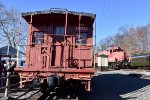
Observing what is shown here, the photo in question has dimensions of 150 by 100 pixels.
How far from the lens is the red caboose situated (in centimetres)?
1268

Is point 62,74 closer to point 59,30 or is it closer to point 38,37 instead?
point 38,37

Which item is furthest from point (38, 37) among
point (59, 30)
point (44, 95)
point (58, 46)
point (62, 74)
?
Answer: point (44, 95)

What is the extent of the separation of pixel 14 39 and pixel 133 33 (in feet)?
204

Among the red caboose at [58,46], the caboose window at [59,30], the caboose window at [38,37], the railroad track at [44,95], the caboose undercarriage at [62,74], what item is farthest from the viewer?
the caboose window at [59,30]

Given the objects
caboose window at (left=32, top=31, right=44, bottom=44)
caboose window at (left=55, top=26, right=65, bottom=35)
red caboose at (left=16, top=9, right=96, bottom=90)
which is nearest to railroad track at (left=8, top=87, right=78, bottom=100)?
red caboose at (left=16, top=9, right=96, bottom=90)

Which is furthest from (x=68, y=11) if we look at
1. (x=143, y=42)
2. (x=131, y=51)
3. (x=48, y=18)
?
(x=143, y=42)

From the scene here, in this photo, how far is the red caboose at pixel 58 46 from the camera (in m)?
12.7

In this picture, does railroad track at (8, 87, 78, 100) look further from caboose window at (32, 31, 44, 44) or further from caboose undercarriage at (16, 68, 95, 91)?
caboose window at (32, 31, 44, 44)

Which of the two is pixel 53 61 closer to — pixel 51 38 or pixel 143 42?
pixel 51 38

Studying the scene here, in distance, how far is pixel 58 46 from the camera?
1364cm

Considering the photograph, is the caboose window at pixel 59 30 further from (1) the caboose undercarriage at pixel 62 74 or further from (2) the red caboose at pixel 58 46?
(1) the caboose undercarriage at pixel 62 74

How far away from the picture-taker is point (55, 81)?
12.3 meters

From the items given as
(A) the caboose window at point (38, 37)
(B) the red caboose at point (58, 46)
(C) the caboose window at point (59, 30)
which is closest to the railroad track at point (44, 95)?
(B) the red caboose at point (58, 46)

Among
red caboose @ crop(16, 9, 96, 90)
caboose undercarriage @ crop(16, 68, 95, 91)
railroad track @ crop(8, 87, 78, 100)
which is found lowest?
railroad track @ crop(8, 87, 78, 100)
